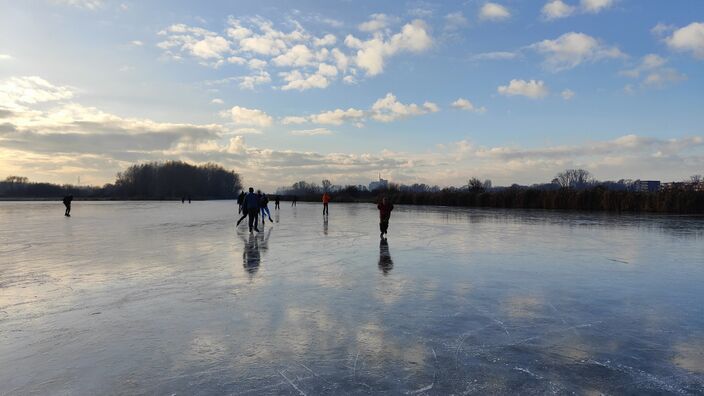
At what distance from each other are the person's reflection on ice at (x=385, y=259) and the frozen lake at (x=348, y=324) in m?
0.06

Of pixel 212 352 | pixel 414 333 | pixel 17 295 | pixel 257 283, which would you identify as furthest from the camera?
pixel 257 283

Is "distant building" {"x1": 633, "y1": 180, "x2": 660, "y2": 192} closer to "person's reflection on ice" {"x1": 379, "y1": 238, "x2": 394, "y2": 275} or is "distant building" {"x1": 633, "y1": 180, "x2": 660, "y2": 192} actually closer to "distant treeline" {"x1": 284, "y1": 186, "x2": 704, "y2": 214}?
"distant treeline" {"x1": 284, "y1": 186, "x2": 704, "y2": 214}

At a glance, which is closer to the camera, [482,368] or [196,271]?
[482,368]

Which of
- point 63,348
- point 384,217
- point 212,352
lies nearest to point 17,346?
point 63,348

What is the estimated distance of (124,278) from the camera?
679cm

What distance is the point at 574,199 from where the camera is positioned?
35.0 meters

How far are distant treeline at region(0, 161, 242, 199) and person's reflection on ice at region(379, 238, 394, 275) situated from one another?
106m

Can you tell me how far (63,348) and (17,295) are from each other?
2.63 m

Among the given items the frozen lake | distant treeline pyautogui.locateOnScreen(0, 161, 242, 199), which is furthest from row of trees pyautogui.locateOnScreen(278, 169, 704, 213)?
distant treeline pyautogui.locateOnScreen(0, 161, 242, 199)

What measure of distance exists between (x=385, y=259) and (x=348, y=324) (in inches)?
176

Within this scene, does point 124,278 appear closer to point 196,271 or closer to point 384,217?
point 196,271

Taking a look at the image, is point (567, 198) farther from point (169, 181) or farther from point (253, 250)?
point (169, 181)

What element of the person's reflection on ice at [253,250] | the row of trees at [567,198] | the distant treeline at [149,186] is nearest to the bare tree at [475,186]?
the row of trees at [567,198]

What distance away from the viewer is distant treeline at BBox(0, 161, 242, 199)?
11494 centimetres
